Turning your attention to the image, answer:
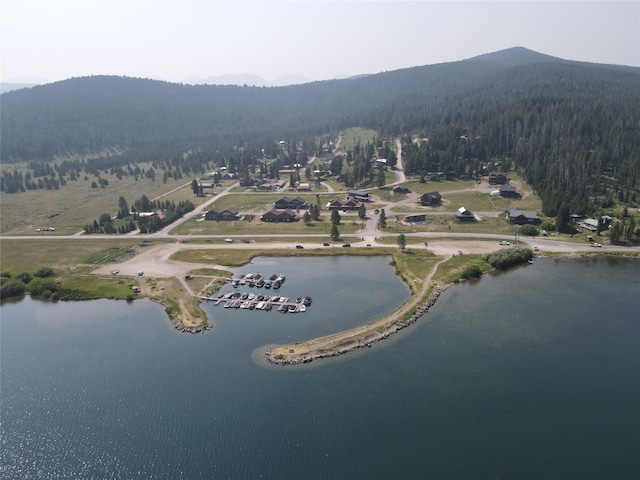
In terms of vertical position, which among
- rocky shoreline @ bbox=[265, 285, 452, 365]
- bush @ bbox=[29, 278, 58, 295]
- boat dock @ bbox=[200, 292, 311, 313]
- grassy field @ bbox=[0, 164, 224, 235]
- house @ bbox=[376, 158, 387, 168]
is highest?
house @ bbox=[376, 158, 387, 168]

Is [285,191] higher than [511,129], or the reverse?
[511,129]

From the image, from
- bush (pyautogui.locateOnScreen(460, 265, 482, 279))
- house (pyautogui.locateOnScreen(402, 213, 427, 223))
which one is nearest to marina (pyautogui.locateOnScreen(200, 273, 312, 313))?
bush (pyautogui.locateOnScreen(460, 265, 482, 279))

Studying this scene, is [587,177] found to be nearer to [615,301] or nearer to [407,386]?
[615,301]

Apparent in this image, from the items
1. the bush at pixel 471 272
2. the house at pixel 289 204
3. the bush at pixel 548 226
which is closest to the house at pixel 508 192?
the bush at pixel 548 226

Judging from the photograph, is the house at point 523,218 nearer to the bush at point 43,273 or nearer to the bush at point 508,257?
the bush at point 508,257

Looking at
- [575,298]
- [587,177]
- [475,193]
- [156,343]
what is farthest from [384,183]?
[156,343]

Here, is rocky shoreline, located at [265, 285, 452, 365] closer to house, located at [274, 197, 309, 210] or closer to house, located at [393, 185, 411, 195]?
house, located at [274, 197, 309, 210]
